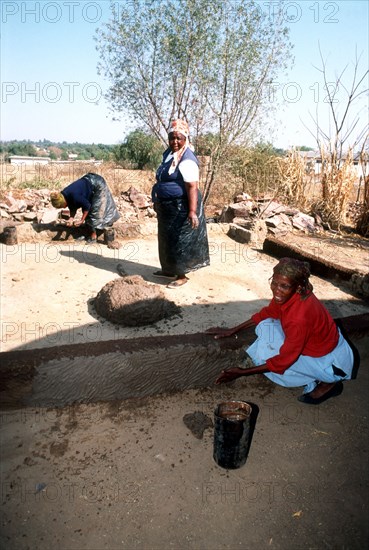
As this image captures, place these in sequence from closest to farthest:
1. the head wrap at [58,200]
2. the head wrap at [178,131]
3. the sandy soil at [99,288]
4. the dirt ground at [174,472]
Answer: the dirt ground at [174,472], the sandy soil at [99,288], the head wrap at [178,131], the head wrap at [58,200]

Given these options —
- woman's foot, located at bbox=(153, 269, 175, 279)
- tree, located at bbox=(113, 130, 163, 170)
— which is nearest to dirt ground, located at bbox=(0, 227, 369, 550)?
woman's foot, located at bbox=(153, 269, 175, 279)

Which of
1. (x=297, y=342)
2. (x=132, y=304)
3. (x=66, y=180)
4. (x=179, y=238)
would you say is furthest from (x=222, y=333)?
(x=66, y=180)

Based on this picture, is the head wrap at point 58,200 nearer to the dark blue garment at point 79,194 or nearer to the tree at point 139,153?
the dark blue garment at point 79,194

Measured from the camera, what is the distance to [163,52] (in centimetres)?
902

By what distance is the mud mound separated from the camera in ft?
11.5

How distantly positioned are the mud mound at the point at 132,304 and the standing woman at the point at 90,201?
290cm

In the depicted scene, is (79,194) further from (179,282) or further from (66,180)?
(66,180)

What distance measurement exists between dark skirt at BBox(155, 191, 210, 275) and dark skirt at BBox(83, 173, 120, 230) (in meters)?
2.28

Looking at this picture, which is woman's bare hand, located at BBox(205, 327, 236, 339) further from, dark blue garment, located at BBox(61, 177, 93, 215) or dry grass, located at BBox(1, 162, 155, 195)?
dry grass, located at BBox(1, 162, 155, 195)

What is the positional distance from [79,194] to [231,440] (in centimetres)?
500

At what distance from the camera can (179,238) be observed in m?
4.25

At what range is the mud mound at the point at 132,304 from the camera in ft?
11.5

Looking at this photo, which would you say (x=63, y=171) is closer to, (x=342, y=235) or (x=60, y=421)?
(x=342, y=235)

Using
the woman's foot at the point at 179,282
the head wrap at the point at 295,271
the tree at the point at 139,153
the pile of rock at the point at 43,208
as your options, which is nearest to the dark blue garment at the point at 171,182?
the woman's foot at the point at 179,282
